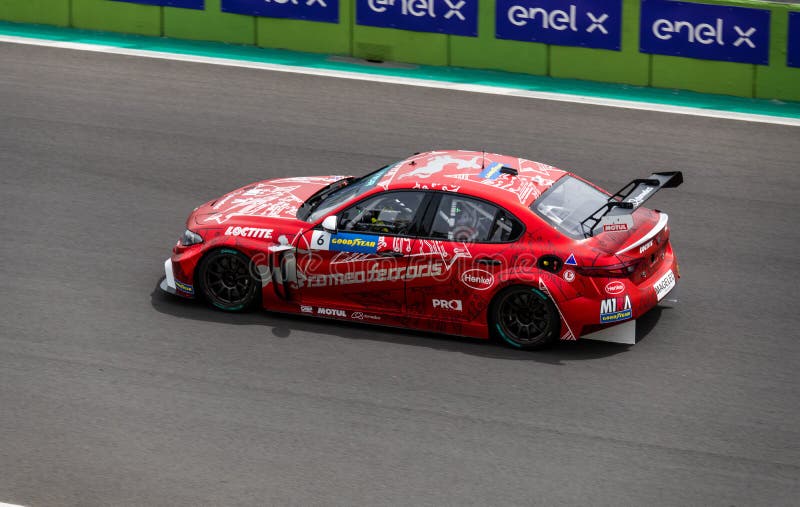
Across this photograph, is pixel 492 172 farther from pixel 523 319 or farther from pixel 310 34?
pixel 310 34

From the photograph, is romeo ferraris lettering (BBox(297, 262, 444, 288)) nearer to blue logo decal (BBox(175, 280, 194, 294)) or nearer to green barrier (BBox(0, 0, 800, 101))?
blue logo decal (BBox(175, 280, 194, 294))

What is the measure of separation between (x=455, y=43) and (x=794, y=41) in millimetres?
4742

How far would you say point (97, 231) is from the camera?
1261 centimetres

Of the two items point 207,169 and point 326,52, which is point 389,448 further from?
point 326,52

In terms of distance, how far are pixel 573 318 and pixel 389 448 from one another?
80.7 inches

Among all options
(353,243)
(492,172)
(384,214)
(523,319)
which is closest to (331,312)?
(353,243)

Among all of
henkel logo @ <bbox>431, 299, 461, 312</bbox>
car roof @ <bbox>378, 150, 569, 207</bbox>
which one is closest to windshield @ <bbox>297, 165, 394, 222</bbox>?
car roof @ <bbox>378, 150, 569, 207</bbox>

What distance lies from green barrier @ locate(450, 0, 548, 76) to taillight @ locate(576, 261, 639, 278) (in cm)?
849

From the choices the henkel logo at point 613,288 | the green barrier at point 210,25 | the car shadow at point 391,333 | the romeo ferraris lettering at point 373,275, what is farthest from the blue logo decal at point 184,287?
the green barrier at point 210,25

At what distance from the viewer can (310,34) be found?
61.6 feet

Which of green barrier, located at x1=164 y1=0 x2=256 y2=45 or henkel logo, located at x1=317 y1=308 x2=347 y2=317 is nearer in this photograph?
henkel logo, located at x1=317 y1=308 x2=347 y2=317

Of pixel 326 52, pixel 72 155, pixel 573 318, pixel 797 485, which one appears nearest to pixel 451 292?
pixel 573 318

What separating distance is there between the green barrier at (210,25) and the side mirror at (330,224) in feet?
30.9

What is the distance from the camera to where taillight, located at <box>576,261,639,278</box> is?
9.70 metres
